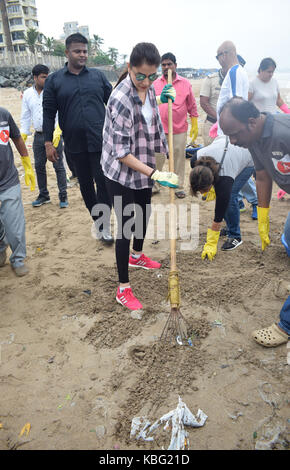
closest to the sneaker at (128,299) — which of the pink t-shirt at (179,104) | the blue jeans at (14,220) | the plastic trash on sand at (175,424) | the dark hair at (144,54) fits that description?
the plastic trash on sand at (175,424)

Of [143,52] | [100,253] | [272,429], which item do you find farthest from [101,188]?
[272,429]

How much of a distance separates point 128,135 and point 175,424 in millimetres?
1602

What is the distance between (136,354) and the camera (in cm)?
206

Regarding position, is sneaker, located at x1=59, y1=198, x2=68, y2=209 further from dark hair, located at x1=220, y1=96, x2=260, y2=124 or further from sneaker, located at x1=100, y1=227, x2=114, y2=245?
dark hair, located at x1=220, y1=96, x2=260, y2=124

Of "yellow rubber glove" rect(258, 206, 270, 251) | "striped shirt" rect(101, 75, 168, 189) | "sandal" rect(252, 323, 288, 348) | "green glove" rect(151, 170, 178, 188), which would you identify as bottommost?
"sandal" rect(252, 323, 288, 348)

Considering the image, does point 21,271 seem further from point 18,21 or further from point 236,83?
point 18,21

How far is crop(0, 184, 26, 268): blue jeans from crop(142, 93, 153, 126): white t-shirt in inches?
56.0

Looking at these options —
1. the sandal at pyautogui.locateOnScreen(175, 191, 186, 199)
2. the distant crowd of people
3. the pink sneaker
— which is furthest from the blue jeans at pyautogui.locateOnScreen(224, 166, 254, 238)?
the sandal at pyautogui.locateOnScreen(175, 191, 186, 199)

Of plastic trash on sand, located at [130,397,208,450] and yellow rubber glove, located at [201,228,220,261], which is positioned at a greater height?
yellow rubber glove, located at [201,228,220,261]

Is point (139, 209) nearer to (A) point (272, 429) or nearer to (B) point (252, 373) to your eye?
(B) point (252, 373)

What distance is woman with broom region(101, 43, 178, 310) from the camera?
2014 mm

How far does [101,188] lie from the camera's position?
10.7 feet

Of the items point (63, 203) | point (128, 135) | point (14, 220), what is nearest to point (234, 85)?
point (128, 135)

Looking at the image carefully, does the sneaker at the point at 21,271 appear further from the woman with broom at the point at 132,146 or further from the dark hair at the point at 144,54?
the dark hair at the point at 144,54
